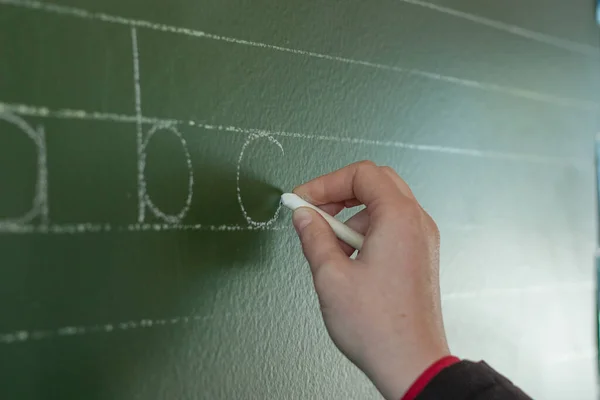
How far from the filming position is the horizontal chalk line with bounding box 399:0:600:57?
2.55 feet

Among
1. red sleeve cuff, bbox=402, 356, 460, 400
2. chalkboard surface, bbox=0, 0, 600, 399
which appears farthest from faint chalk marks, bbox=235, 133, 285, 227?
red sleeve cuff, bbox=402, 356, 460, 400

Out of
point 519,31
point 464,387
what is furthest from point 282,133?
point 519,31

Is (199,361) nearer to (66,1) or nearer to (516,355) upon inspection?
(66,1)

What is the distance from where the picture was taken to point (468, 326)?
31.4 inches

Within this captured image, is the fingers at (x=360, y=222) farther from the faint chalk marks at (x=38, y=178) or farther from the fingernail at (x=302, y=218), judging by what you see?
the faint chalk marks at (x=38, y=178)

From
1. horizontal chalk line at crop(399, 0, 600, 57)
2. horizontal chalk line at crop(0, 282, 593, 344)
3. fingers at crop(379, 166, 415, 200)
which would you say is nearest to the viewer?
horizontal chalk line at crop(0, 282, 593, 344)

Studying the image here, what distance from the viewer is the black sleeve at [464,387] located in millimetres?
469

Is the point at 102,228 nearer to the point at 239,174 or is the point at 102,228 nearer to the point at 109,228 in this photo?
the point at 109,228

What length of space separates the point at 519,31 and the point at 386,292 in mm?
592

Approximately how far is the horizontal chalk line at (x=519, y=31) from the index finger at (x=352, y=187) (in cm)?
29

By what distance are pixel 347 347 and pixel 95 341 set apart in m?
0.22

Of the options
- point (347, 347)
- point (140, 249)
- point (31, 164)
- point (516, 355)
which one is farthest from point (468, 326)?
point (31, 164)

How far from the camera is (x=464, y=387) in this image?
471 mm

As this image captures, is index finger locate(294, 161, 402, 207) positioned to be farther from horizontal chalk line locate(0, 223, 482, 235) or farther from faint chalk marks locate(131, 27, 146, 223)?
faint chalk marks locate(131, 27, 146, 223)
